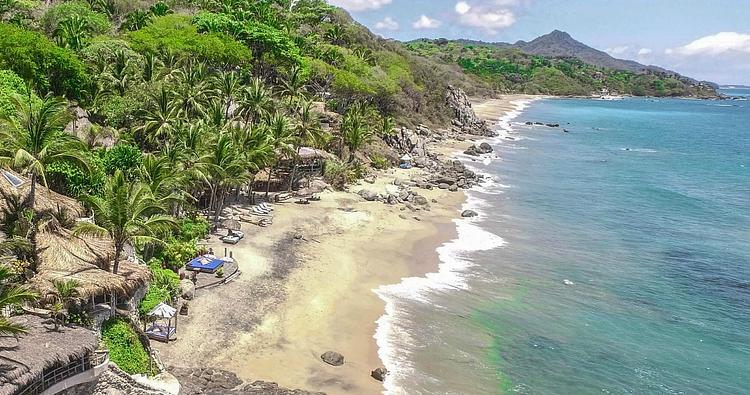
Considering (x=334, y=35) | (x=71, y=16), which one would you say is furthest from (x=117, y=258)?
(x=334, y=35)

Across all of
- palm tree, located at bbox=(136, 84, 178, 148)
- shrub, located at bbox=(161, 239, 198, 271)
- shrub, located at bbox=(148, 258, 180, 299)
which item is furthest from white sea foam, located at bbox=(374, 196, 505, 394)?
palm tree, located at bbox=(136, 84, 178, 148)

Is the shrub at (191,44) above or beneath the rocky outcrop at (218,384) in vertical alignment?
above

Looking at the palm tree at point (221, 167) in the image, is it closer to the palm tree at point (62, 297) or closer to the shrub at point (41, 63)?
the shrub at point (41, 63)

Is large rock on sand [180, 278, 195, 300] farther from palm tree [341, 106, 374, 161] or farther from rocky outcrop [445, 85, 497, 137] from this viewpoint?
rocky outcrop [445, 85, 497, 137]

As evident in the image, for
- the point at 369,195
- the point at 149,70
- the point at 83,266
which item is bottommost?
the point at 369,195

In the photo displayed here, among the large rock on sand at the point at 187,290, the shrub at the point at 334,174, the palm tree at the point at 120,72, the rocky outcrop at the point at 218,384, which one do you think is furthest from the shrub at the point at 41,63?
the rocky outcrop at the point at 218,384

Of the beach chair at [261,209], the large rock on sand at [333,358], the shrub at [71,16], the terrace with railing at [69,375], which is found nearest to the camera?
the terrace with railing at [69,375]

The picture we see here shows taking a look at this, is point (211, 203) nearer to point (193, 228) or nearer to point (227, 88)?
point (193, 228)
